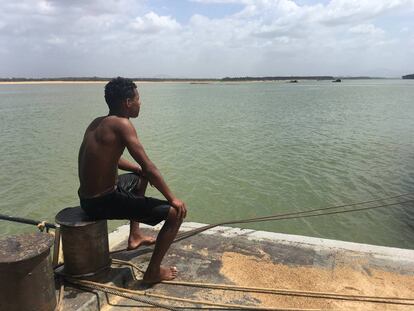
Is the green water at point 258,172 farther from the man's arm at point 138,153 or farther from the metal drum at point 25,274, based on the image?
the metal drum at point 25,274

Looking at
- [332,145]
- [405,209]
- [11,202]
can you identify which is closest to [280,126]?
[332,145]

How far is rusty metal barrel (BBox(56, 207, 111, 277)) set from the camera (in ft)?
12.2

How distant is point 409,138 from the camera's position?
57.6 feet

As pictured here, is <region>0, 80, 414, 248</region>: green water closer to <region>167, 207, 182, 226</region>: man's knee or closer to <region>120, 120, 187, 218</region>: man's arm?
<region>167, 207, 182, 226</region>: man's knee

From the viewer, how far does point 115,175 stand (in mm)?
3840

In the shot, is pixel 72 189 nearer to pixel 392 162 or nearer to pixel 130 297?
pixel 130 297

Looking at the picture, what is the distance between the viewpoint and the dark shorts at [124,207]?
12.3ft

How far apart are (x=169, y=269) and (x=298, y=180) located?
7381 millimetres

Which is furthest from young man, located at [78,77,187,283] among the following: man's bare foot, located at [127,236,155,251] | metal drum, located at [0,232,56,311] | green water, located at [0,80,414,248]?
green water, located at [0,80,414,248]

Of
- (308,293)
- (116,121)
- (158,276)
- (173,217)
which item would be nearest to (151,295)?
(158,276)

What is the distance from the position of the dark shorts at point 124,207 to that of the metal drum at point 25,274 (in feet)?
1.88

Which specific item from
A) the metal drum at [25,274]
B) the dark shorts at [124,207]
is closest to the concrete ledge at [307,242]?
the dark shorts at [124,207]

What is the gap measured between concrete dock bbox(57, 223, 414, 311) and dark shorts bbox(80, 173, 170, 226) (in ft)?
2.28

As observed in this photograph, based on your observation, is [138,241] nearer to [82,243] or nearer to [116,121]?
[82,243]
